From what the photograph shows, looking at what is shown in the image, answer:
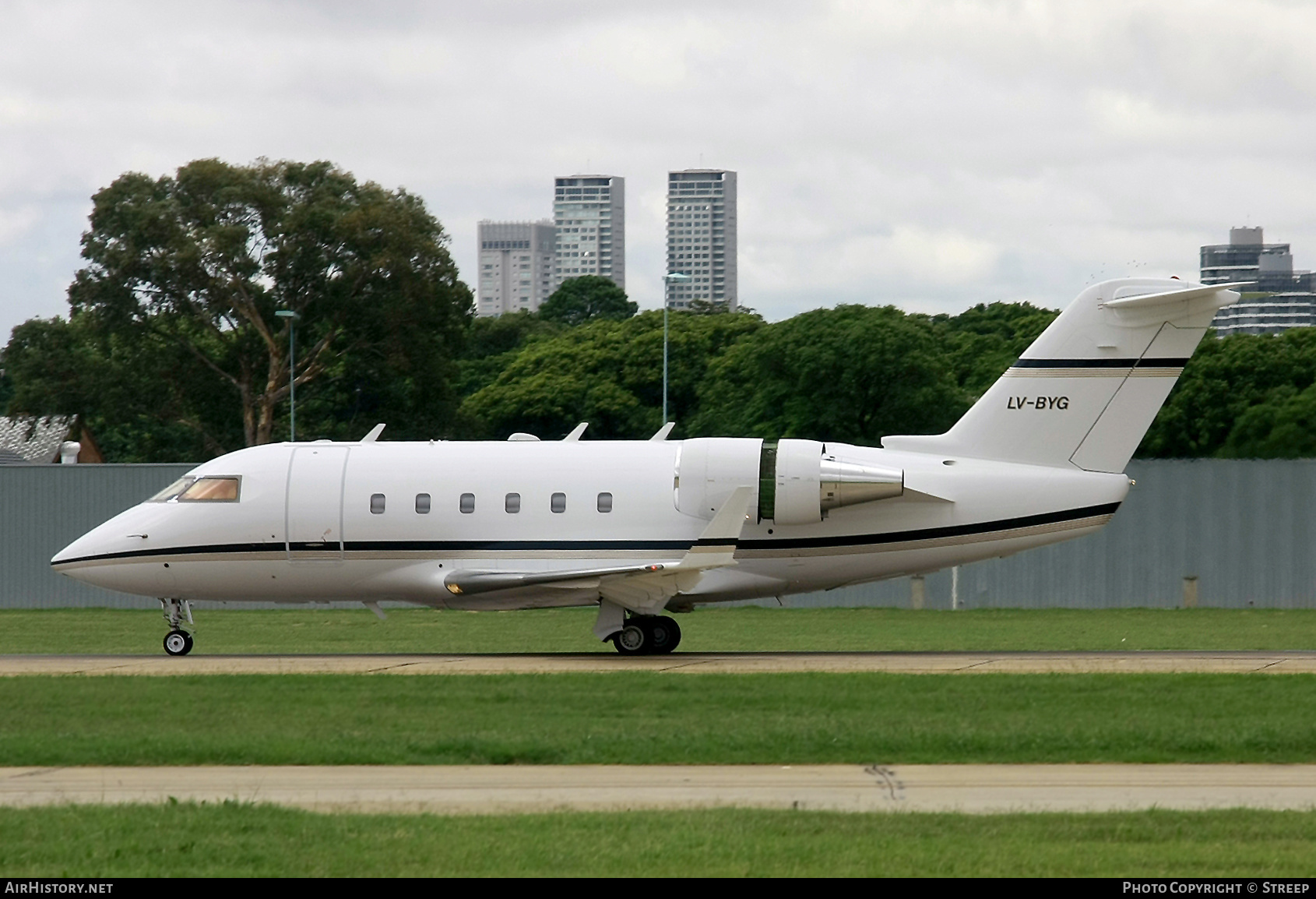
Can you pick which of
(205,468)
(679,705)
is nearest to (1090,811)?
(679,705)

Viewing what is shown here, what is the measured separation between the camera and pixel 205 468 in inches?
1040

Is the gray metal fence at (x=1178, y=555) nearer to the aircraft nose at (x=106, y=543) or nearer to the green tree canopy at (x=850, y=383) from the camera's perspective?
the aircraft nose at (x=106, y=543)

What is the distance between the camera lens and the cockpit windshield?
2594 cm

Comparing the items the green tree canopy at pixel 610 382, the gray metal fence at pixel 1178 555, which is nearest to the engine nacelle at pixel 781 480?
the gray metal fence at pixel 1178 555

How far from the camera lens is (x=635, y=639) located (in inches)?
993

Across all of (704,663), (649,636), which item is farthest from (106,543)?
(704,663)

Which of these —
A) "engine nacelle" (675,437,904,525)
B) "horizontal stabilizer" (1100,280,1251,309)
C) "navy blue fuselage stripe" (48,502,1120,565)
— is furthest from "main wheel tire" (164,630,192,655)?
"horizontal stabilizer" (1100,280,1251,309)

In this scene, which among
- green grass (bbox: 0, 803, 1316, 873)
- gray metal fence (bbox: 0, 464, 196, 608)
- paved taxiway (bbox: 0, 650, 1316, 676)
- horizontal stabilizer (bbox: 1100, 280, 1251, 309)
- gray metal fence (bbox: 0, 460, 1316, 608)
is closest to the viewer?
green grass (bbox: 0, 803, 1316, 873)

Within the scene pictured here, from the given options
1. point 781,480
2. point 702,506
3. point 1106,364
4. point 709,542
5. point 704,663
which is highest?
point 1106,364

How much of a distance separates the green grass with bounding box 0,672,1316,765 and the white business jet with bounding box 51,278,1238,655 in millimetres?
3724

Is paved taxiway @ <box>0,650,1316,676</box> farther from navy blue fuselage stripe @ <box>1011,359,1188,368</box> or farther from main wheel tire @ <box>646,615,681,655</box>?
navy blue fuselage stripe @ <box>1011,359,1188,368</box>

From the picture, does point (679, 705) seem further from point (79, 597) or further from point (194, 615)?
point (79, 597)

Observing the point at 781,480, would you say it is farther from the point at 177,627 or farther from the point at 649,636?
the point at 177,627

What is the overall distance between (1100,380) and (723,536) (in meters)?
6.13
